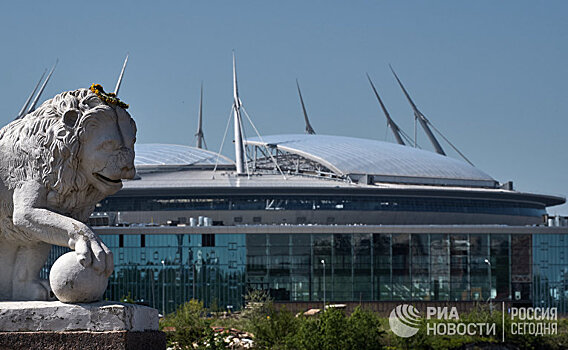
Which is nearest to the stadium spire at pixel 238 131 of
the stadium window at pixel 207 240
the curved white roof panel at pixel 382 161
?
the curved white roof panel at pixel 382 161

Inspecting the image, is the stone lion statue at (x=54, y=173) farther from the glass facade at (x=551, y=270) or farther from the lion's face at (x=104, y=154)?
the glass facade at (x=551, y=270)

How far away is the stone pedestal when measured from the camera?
957 cm

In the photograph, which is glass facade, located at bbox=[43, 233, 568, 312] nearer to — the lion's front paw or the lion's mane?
the lion's mane

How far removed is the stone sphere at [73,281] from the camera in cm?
959

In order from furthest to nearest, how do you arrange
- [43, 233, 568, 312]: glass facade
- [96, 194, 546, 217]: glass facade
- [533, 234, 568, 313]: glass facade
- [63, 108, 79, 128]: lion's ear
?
[96, 194, 546, 217]: glass facade, [533, 234, 568, 313]: glass facade, [43, 233, 568, 312]: glass facade, [63, 108, 79, 128]: lion's ear

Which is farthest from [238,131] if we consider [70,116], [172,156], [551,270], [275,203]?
[70,116]

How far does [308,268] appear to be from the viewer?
6819cm

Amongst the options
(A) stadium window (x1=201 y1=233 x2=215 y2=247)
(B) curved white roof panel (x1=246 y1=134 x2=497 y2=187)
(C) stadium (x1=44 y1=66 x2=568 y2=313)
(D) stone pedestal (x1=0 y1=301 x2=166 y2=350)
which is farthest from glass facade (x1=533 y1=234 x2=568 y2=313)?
(D) stone pedestal (x1=0 y1=301 x2=166 y2=350)

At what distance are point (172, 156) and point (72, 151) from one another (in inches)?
3106


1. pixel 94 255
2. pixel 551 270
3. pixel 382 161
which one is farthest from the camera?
pixel 382 161

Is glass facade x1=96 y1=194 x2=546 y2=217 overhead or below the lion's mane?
overhead

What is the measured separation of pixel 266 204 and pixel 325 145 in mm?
14699

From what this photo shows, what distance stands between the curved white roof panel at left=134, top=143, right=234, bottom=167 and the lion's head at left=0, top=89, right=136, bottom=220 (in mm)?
74299

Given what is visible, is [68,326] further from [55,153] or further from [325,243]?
[325,243]
